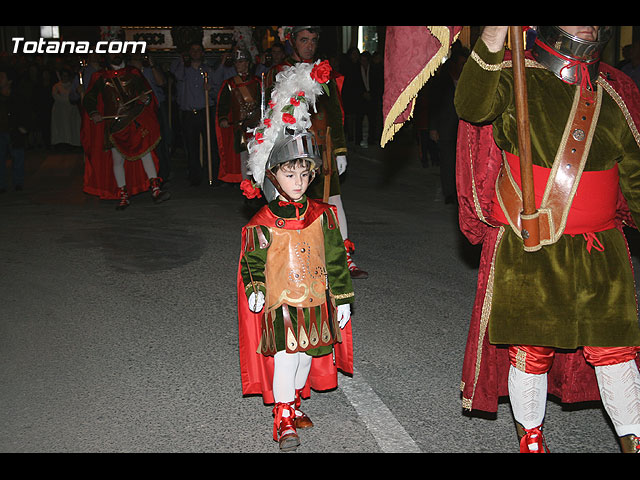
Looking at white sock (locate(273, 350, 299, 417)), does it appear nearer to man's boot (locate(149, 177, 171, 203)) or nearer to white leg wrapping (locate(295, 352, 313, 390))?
white leg wrapping (locate(295, 352, 313, 390))

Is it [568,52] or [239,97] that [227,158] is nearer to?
[239,97]

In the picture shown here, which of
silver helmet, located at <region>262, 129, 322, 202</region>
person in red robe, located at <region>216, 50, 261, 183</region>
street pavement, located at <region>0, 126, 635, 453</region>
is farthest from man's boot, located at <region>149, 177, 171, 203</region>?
silver helmet, located at <region>262, 129, 322, 202</region>

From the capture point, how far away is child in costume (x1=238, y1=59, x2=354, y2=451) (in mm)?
3732

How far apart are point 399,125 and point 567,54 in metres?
0.67

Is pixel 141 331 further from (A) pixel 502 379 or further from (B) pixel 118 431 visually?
(A) pixel 502 379

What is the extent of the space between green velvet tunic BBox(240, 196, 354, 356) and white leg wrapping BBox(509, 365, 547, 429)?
913 mm

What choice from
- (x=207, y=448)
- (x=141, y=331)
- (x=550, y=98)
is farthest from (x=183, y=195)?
(x=550, y=98)

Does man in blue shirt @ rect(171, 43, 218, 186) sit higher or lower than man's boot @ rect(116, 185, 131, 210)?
higher

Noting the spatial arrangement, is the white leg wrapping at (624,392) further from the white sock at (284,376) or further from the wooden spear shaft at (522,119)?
the white sock at (284,376)

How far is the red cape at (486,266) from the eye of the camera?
326 centimetres

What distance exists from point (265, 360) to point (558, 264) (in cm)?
160

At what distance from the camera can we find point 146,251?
26.0ft

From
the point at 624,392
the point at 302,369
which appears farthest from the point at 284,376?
the point at 624,392

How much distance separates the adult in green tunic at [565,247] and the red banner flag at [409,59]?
0.45ft
